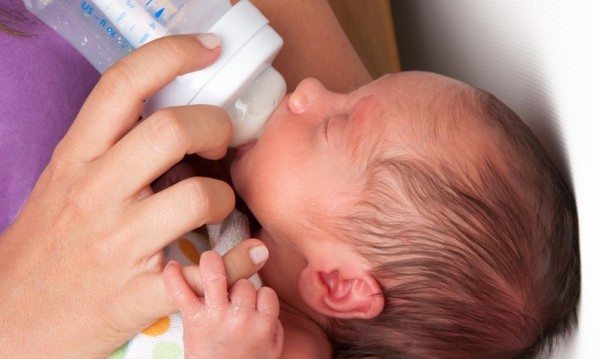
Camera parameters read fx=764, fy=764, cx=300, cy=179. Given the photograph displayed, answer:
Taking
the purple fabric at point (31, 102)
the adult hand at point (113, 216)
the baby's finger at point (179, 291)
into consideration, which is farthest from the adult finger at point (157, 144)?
the purple fabric at point (31, 102)

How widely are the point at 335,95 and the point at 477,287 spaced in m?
0.35

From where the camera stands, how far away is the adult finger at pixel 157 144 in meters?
0.92

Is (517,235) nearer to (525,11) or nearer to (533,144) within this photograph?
(533,144)

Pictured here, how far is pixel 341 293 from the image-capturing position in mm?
1075

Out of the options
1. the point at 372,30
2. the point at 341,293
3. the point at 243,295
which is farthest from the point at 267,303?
the point at 372,30

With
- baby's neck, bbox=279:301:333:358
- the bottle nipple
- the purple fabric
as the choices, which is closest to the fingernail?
the bottle nipple

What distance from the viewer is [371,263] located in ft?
3.45

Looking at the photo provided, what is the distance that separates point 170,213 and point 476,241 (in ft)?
1.32

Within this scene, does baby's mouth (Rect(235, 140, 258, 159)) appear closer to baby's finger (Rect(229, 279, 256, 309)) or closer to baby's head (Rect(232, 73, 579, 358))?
baby's head (Rect(232, 73, 579, 358))

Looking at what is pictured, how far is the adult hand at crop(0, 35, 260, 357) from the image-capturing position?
93 centimetres

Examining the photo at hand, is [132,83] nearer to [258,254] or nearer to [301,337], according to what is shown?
[258,254]

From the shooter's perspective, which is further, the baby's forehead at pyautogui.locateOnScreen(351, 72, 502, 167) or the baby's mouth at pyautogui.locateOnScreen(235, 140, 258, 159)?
the baby's mouth at pyautogui.locateOnScreen(235, 140, 258, 159)

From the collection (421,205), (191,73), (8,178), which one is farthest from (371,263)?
(8,178)

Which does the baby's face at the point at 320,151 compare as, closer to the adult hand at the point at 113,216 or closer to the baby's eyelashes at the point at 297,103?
the baby's eyelashes at the point at 297,103
